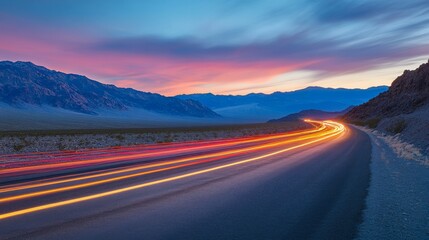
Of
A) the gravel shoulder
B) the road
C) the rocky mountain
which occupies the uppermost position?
the rocky mountain

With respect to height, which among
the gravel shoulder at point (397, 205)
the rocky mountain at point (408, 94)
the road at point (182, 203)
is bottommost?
the gravel shoulder at point (397, 205)

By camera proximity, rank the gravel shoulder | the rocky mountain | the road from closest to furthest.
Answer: the road → the gravel shoulder → the rocky mountain

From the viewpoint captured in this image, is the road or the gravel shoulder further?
the gravel shoulder

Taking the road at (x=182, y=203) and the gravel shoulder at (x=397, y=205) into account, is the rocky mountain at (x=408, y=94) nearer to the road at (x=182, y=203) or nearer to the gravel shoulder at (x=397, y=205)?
the gravel shoulder at (x=397, y=205)

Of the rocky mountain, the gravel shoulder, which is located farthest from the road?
the rocky mountain

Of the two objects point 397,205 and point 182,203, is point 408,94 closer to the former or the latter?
point 397,205

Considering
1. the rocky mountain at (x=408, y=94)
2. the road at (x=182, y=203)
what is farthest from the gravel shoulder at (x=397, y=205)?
the rocky mountain at (x=408, y=94)

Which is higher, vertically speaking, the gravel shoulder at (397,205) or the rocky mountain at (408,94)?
the rocky mountain at (408,94)

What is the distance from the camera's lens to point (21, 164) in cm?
1353

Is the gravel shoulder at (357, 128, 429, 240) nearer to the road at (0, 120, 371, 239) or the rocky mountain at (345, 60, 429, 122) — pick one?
the road at (0, 120, 371, 239)

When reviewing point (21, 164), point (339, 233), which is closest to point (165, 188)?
point (339, 233)

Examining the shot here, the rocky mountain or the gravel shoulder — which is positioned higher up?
the rocky mountain

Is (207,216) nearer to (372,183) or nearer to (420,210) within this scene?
(420,210)

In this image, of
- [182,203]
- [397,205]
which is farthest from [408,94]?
[182,203]
